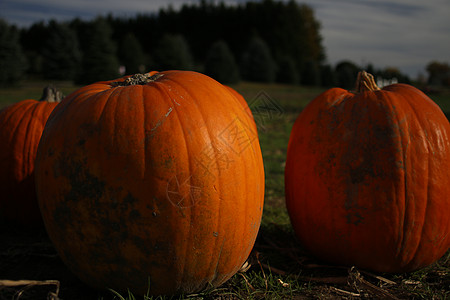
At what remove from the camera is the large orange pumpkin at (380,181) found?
2320 mm

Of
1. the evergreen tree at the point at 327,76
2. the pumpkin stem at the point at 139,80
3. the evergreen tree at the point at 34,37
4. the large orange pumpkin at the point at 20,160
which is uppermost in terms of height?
the evergreen tree at the point at 34,37

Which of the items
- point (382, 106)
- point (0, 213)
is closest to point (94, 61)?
point (0, 213)

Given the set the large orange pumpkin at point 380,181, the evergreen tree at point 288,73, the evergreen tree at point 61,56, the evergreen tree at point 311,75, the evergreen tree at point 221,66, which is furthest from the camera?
the evergreen tree at point 311,75

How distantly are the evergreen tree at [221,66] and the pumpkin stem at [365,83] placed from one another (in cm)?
3005

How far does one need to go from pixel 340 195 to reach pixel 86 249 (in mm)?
1636

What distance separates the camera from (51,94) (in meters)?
3.40

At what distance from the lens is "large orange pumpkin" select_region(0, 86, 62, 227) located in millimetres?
3088

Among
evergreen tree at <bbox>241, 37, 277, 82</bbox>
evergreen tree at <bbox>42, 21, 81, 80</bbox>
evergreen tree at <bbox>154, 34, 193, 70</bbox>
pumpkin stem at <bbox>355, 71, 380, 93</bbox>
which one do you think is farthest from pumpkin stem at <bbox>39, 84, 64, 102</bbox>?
evergreen tree at <bbox>42, 21, 81, 80</bbox>

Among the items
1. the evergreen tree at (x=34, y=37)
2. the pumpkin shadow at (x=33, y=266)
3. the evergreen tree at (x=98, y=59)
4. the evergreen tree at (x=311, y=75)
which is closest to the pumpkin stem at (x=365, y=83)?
the pumpkin shadow at (x=33, y=266)

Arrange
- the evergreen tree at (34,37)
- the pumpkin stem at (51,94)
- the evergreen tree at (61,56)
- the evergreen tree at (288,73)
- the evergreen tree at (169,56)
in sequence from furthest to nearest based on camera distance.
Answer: the evergreen tree at (34,37) < the evergreen tree at (288,73) < the evergreen tree at (61,56) < the evergreen tree at (169,56) < the pumpkin stem at (51,94)

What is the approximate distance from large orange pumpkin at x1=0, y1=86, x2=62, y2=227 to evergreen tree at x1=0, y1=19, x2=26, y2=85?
31.3m

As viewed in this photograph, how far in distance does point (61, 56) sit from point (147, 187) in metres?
41.0

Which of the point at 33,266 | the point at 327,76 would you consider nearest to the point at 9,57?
the point at 327,76

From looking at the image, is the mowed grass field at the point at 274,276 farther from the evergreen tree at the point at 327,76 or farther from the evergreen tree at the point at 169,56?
the evergreen tree at the point at 327,76
